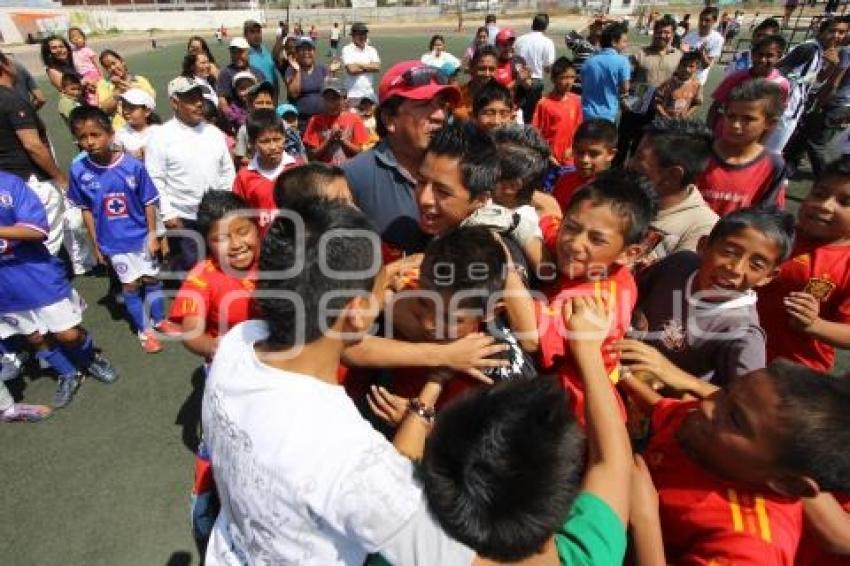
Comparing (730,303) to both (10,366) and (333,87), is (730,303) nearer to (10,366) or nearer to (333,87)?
(10,366)

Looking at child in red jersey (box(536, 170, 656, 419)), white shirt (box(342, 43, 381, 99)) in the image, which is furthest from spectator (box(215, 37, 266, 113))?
child in red jersey (box(536, 170, 656, 419))

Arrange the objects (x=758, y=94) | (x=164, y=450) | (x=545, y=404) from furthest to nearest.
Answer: (x=164, y=450)
(x=758, y=94)
(x=545, y=404)

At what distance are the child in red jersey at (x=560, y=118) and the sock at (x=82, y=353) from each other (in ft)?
14.6

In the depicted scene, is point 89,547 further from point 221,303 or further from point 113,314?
point 113,314

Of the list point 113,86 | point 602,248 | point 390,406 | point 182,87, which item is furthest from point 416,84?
point 113,86

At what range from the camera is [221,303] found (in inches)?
96.8

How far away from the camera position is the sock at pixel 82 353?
11.8 feet

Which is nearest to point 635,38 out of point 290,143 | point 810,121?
point 810,121

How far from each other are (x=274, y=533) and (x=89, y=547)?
7.08 ft

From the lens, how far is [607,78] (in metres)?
5.84

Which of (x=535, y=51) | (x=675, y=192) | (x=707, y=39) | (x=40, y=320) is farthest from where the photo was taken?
(x=707, y=39)

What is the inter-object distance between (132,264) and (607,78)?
540 centimetres

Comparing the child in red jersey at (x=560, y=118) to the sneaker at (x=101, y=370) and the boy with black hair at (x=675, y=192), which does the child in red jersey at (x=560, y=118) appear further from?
the sneaker at (x=101, y=370)

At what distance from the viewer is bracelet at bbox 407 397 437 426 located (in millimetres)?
1514
